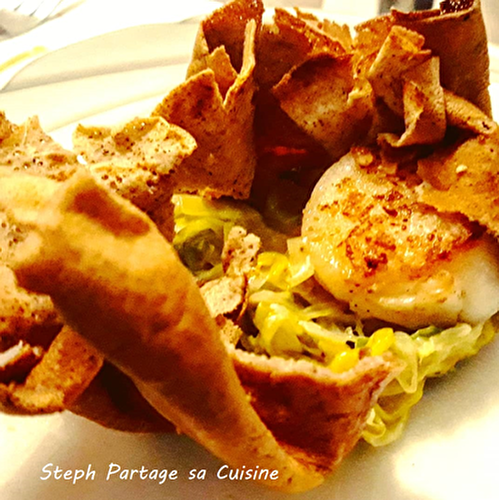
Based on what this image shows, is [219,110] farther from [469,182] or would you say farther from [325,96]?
[469,182]

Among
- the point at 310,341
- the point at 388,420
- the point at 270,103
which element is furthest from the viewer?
the point at 270,103

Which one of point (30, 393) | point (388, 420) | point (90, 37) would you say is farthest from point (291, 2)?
point (30, 393)

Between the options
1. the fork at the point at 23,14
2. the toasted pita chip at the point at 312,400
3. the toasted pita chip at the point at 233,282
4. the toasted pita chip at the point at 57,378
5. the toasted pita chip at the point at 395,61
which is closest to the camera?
the toasted pita chip at the point at 57,378

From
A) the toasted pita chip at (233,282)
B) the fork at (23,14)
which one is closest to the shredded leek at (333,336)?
the toasted pita chip at (233,282)

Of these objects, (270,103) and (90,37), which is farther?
(90,37)

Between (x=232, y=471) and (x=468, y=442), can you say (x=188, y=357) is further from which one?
(x=468, y=442)

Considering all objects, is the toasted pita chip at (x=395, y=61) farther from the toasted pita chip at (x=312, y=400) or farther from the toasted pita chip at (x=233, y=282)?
the toasted pita chip at (x=312, y=400)
